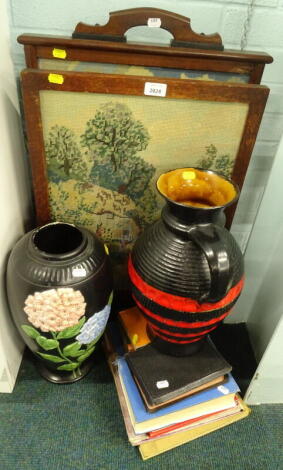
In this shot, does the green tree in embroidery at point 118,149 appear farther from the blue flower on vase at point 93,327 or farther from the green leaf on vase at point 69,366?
the green leaf on vase at point 69,366

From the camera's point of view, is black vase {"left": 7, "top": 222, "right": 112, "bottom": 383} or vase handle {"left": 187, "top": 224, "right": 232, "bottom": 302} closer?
vase handle {"left": 187, "top": 224, "right": 232, "bottom": 302}

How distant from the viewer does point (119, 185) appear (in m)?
1.04

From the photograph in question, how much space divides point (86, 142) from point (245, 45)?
494 millimetres

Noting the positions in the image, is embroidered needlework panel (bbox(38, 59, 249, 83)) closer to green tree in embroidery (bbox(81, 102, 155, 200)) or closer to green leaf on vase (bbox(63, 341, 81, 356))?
green tree in embroidery (bbox(81, 102, 155, 200))

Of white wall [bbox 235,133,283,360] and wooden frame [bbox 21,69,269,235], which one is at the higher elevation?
wooden frame [bbox 21,69,269,235]

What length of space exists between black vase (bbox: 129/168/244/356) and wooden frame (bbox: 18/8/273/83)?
0.27 metres

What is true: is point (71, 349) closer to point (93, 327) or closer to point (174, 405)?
point (93, 327)

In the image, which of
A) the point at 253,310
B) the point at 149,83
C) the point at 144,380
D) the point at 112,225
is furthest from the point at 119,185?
the point at 253,310

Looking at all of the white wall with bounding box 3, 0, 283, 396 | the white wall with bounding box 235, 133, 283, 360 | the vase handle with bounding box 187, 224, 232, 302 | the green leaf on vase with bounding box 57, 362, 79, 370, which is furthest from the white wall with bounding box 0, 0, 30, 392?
the white wall with bounding box 235, 133, 283, 360

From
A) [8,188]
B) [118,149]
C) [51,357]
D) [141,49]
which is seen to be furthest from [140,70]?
[51,357]

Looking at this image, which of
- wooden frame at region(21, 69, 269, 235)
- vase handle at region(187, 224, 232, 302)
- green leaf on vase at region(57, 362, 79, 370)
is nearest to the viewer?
vase handle at region(187, 224, 232, 302)

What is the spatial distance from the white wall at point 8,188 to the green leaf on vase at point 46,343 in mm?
116

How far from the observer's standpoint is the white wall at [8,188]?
0.90 m

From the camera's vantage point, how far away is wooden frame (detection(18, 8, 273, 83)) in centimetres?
84
